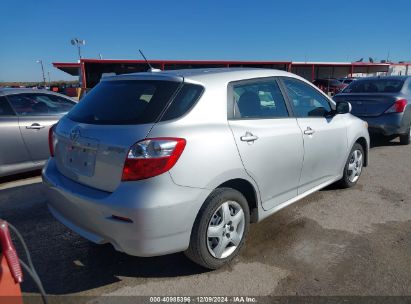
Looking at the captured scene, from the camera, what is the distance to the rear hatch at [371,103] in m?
7.31

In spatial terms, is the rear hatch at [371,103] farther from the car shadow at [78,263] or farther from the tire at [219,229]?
the car shadow at [78,263]

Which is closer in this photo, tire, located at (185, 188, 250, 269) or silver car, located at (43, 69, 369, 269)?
silver car, located at (43, 69, 369, 269)

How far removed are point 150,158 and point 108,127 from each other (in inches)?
18.9

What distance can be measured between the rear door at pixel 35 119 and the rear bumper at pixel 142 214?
3.08 meters

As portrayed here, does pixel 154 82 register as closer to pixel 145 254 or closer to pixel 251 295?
pixel 145 254

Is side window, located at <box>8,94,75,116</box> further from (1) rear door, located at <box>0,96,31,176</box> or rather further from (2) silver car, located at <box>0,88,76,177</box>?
(1) rear door, located at <box>0,96,31,176</box>

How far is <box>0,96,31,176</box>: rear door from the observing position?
5.10 metres

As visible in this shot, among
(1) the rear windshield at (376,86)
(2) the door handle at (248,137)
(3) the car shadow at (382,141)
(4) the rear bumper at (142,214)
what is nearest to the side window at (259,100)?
(2) the door handle at (248,137)

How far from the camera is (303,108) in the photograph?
390 cm

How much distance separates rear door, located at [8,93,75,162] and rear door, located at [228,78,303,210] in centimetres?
364

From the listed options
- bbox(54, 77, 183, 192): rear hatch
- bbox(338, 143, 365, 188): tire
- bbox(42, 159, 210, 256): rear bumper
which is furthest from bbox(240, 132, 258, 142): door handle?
bbox(338, 143, 365, 188): tire

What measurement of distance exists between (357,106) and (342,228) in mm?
4672

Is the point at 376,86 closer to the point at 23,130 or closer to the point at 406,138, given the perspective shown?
the point at 406,138

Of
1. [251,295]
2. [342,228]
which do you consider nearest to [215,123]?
[251,295]
